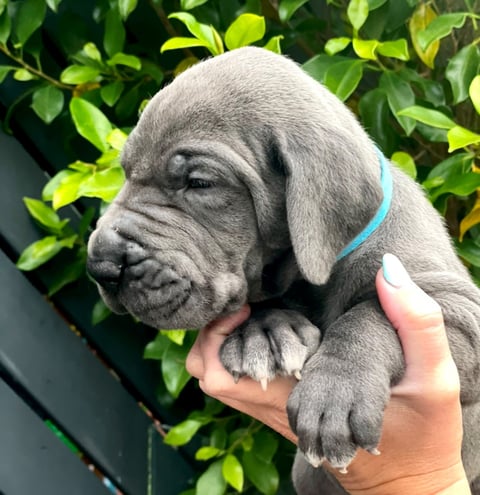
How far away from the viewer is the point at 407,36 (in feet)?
10.6

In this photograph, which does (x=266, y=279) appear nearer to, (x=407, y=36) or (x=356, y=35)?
(x=356, y=35)

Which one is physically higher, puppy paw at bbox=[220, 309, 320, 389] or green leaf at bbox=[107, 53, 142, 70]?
green leaf at bbox=[107, 53, 142, 70]

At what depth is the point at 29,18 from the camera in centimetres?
323

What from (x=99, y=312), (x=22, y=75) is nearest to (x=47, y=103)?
(x=22, y=75)

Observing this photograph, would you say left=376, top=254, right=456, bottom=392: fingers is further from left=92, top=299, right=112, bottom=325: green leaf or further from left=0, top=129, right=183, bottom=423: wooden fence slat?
left=0, top=129, right=183, bottom=423: wooden fence slat

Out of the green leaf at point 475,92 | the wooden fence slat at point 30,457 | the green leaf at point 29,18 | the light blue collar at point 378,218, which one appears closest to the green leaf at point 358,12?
the green leaf at point 475,92

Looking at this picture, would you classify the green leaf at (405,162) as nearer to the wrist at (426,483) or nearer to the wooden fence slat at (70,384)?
the wrist at (426,483)

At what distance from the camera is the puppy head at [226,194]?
196cm

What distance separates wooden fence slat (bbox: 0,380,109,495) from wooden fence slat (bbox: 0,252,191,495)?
104 mm

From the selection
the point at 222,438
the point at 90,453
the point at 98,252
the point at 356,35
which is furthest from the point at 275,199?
the point at 90,453

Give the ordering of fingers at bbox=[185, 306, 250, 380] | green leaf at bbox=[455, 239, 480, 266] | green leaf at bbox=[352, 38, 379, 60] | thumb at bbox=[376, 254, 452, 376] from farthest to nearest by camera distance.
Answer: green leaf at bbox=[455, 239, 480, 266] < green leaf at bbox=[352, 38, 379, 60] < fingers at bbox=[185, 306, 250, 380] < thumb at bbox=[376, 254, 452, 376]

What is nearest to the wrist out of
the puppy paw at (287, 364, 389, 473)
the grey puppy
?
the grey puppy

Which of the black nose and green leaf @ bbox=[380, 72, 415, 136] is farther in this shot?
green leaf @ bbox=[380, 72, 415, 136]

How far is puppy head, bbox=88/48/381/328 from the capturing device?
1964 mm
